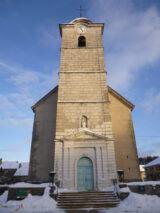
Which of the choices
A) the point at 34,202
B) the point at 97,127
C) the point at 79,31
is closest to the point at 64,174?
the point at 34,202

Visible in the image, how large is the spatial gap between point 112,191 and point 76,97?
8236mm

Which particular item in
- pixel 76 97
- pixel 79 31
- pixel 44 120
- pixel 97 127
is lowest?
pixel 97 127

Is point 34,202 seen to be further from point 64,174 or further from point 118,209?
point 118,209

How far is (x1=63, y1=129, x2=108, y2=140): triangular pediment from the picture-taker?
13160mm

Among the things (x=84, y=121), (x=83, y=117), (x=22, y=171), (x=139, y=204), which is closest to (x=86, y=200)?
(x=139, y=204)

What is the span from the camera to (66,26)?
64.7 feet

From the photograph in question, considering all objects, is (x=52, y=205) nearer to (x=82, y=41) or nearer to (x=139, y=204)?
(x=139, y=204)

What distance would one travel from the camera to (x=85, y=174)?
486 inches

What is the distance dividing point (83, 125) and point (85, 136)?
3.33 ft

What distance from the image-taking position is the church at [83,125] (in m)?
12.4

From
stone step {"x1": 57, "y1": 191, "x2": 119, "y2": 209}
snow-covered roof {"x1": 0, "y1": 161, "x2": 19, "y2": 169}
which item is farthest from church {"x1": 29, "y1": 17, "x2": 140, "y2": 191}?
snow-covered roof {"x1": 0, "y1": 161, "x2": 19, "y2": 169}

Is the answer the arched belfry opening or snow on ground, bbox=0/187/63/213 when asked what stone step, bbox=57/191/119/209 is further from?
the arched belfry opening

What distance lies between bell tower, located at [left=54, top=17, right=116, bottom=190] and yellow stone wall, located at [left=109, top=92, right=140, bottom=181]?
9.36 feet

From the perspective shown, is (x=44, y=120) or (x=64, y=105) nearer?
(x=64, y=105)
